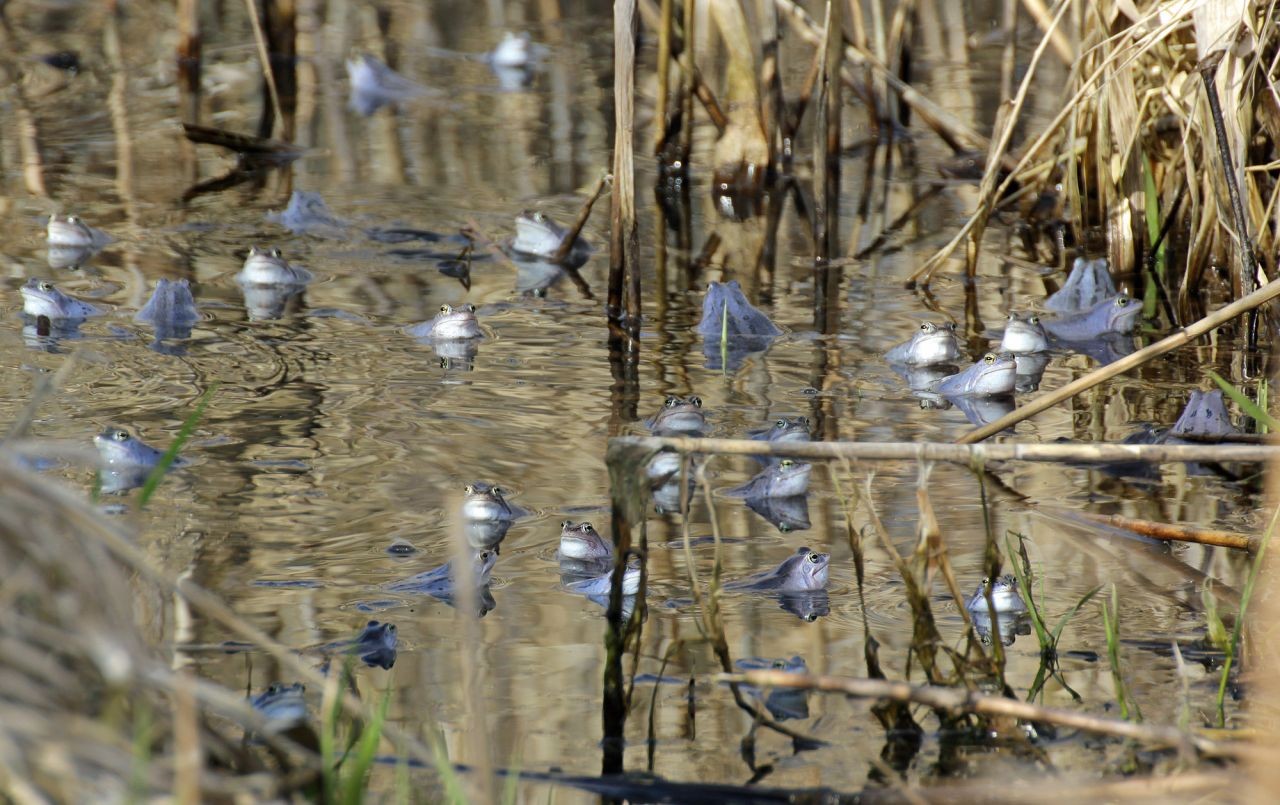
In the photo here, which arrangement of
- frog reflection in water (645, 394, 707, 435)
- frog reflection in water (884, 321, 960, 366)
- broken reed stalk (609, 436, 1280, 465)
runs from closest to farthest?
broken reed stalk (609, 436, 1280, 465)
frog reflection in water (645, 394, 707, 435)
frog reflection in water (884, 321, 960, 366)

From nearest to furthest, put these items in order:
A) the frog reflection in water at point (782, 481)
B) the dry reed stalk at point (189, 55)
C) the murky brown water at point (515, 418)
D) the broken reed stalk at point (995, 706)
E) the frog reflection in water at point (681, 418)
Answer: the broken reed stalk at point (995, 706), the murky brown water at point (515, 418), the frog reflection in water at point (782, 481), the frog reflection in water at point (681, 418), the dry reed stalk at point (189, 55)

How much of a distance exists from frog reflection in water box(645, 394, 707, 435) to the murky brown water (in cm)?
13

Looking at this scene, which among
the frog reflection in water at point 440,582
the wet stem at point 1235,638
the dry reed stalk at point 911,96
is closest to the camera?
the wet stem at point 1235,638

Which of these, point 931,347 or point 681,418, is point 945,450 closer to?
point 681,418

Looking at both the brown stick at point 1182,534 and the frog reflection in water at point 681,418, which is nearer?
the brown stick at point 1182,534

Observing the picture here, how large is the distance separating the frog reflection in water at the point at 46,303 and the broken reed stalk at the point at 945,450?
2977 mm

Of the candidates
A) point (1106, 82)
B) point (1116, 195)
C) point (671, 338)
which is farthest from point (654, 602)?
point (1116, 195)

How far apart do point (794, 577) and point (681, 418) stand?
888 millimetres

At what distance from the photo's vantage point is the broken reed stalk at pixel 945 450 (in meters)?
2.39

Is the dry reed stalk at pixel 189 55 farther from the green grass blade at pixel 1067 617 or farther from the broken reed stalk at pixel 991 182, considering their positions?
the green grass blade at pixel 1067 617

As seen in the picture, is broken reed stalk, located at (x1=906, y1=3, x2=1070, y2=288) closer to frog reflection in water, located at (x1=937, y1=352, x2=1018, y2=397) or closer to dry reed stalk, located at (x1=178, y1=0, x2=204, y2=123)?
frog reflection in water, located at (x1=937, y1=352, x2=1018, y2=397)

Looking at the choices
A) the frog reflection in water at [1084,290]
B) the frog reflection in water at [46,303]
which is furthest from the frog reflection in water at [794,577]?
the frog reflection in water at [46,303]

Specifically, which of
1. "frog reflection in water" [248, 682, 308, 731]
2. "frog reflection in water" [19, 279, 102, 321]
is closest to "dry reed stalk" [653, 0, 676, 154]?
"frog reflection in water" [19, 279, 102, 321]

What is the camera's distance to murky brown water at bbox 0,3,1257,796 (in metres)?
2.75
